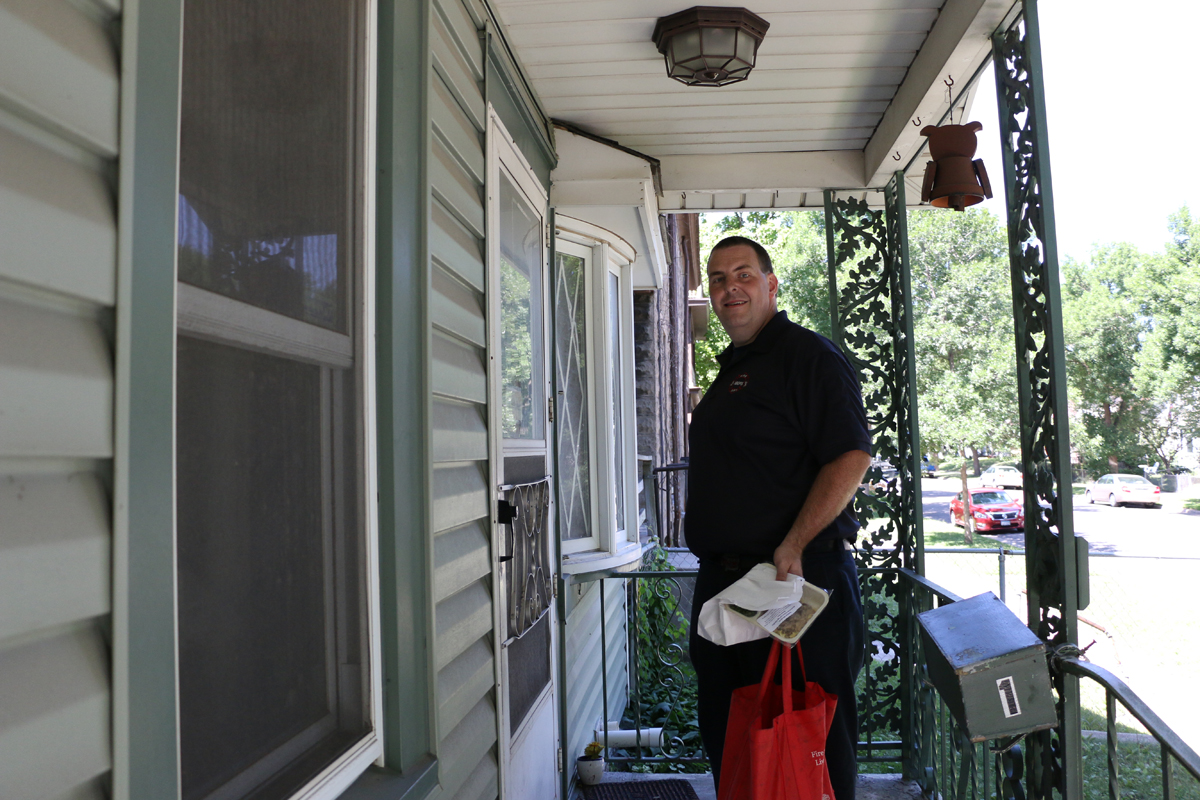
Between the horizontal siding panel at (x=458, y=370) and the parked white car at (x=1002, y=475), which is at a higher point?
the horizontal siding panel at (x=458, y=370)

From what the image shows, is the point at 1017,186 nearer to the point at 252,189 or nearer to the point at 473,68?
the point at 473,68

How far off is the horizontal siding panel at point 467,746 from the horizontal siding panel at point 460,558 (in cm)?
32

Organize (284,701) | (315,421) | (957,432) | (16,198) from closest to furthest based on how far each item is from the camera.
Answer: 1. (16,198)
2. (284,701)
3. (315,421)
4. (957,432)

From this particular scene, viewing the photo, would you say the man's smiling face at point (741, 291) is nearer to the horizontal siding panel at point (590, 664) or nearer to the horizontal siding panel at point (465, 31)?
the horizontal siding panel at point (465, 31)

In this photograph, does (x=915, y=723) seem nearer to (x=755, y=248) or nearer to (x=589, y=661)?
(x=589, y=661)

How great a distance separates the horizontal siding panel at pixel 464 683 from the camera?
1.79 m

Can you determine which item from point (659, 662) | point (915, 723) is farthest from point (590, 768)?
point (659, 662)

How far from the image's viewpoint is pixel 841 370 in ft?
7.61

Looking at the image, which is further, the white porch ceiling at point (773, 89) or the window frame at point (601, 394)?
the window frame at point (601, 394)

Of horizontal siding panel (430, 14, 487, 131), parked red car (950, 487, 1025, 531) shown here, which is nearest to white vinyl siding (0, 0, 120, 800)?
horizontal siding panel (430, 14, 487, 131)

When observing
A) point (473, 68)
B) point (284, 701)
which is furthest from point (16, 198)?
point (473, 68)

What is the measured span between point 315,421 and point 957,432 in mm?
22586

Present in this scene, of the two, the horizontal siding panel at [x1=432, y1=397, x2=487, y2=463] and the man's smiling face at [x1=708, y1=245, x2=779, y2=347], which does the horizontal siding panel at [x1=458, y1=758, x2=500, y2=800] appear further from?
the man's smiling face at [x1=708, y1=245, x2=779, y2=347]

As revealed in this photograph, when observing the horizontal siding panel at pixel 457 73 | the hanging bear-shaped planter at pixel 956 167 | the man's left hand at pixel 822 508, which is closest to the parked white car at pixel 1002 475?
the hanging bear-shaped planter at pixel 956 167
